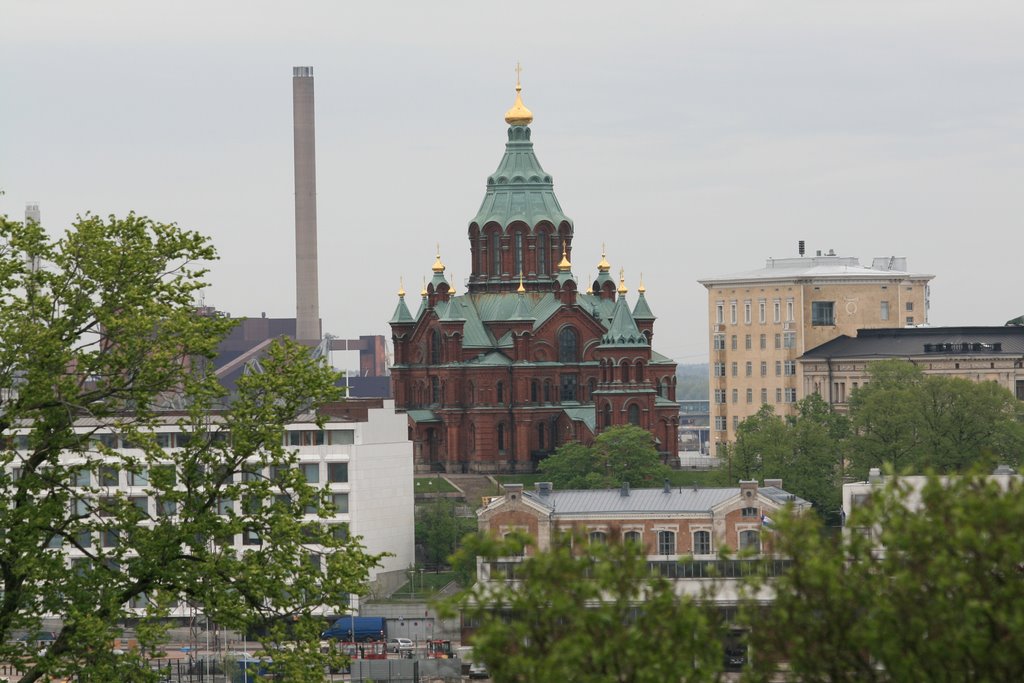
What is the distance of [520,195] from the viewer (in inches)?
7697

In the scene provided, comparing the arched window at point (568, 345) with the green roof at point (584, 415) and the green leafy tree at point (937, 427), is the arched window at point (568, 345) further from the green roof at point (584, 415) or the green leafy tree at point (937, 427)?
the green leafy tree at point (937, 427)

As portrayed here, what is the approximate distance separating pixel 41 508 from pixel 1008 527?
74.9 feet

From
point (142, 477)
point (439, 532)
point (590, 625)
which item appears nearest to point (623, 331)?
point (439, 532)

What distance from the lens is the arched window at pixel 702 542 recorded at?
121 m

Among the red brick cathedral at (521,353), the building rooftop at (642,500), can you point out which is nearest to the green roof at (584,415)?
the red brick cathedral at (521,353)

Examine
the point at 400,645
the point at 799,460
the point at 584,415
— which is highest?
the point at 584,415

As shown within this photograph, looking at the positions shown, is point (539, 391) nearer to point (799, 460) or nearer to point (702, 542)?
point (799, 460)

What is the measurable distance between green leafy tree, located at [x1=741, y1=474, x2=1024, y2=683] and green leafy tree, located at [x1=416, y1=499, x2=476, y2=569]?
106 metres

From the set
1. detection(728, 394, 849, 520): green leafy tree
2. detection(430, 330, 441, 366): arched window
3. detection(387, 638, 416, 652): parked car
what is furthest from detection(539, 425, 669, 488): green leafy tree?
detection(387, 638, 416, 652): parked car

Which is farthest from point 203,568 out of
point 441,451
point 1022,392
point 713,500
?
point 1022,392

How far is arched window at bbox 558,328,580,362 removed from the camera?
190750mm

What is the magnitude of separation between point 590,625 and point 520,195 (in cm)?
16017

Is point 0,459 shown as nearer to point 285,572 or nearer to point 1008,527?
point 285,572

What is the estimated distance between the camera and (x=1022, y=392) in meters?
194
